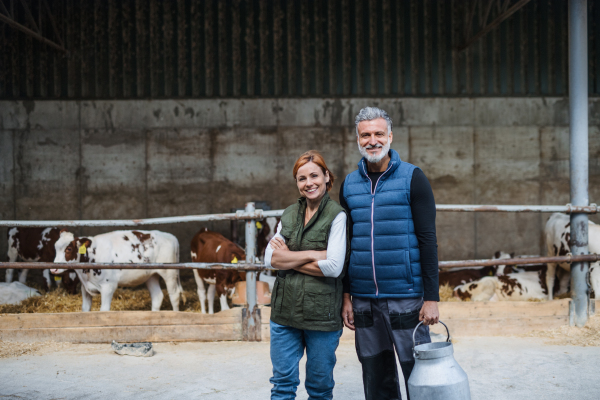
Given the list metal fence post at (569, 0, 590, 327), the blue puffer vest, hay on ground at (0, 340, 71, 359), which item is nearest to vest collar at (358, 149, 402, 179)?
the blue puffer vest

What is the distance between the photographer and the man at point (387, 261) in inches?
110

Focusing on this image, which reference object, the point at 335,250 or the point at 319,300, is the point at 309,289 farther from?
the point at 335,250

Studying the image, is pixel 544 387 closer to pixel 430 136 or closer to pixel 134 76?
pixel 430 136

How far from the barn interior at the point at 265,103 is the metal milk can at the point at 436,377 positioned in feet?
23.8

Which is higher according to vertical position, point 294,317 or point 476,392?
point 294,317

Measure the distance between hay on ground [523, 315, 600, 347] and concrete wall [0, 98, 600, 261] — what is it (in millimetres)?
4172

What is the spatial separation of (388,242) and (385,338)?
21.1 inches

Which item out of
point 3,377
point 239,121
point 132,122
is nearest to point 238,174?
point 239,121

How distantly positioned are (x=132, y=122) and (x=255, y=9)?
3046 millimetres

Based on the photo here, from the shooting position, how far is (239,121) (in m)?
9.78

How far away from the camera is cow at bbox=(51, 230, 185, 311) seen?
6.21 m

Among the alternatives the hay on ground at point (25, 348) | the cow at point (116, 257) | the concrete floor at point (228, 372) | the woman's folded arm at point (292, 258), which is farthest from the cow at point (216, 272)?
the woman's folded arm at point (292, 258)

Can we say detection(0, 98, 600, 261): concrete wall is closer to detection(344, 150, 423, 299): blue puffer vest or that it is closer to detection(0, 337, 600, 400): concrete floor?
detection(0, 337, 600, 400): concrete floor

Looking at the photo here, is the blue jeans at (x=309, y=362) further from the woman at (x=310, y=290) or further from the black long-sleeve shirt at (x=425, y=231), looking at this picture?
the black long-sleeve shirt at (x=425, y=231)
